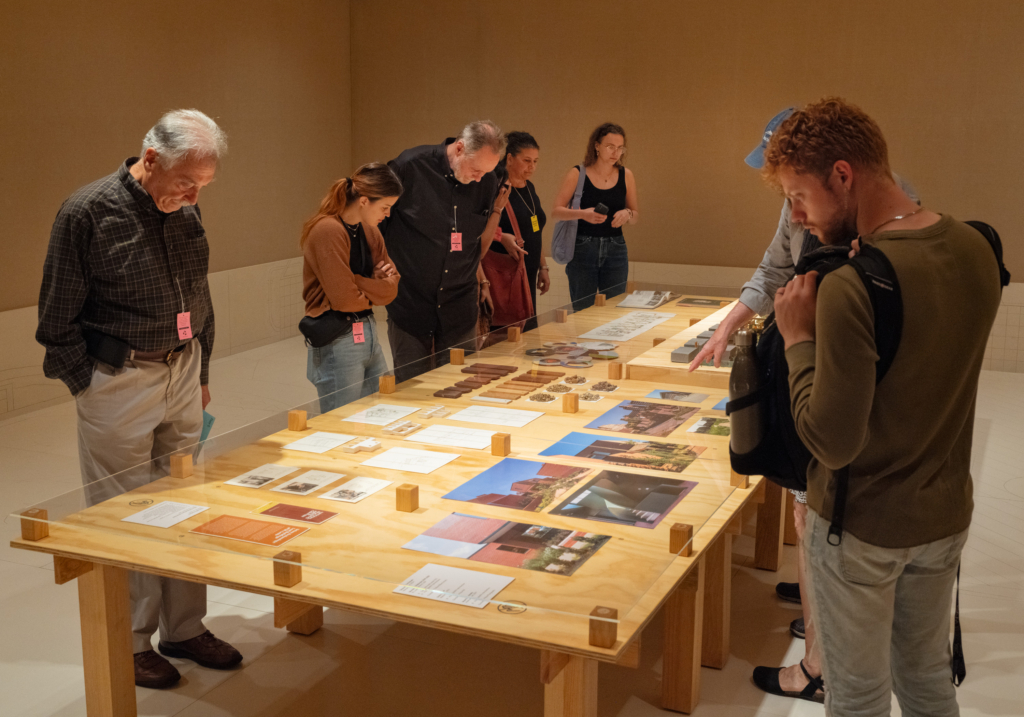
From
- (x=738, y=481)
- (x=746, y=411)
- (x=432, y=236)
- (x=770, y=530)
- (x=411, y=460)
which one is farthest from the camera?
(x=432, y=236)

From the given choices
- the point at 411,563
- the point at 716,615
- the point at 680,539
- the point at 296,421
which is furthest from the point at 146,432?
the point at 716,615

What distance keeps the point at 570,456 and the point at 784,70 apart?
19.5 feet

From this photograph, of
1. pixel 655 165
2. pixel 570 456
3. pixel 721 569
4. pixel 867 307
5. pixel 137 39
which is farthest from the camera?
pixel 655 165

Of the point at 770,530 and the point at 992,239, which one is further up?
the point at 992,239

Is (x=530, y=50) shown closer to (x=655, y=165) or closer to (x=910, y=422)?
(x=655, y=165)

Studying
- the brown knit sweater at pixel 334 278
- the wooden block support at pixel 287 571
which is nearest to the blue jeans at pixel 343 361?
the brown knit sweater at pixel 334 278

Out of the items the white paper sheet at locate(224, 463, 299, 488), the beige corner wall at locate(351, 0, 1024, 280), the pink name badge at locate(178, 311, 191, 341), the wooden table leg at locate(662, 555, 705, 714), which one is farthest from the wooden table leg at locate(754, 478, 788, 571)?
the beige corner wall at locate(351, 0, 1024, 280)

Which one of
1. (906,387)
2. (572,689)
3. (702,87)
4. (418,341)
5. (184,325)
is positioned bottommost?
→ (572,689)

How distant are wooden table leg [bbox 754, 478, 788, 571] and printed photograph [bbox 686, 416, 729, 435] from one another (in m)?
0.75

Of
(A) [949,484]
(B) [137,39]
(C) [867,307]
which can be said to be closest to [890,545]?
(A) [949,484]

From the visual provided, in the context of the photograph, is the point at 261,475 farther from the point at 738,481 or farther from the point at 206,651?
the point at 738,481

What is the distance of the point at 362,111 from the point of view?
9227 mm

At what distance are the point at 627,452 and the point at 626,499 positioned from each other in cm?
40

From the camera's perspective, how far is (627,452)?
9.19ft
